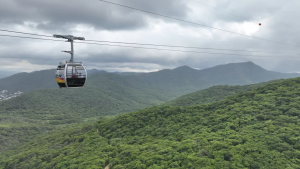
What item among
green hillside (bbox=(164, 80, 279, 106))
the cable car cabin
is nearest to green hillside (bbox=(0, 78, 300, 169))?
the cable car cabin

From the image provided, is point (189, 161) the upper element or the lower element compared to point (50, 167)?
upper

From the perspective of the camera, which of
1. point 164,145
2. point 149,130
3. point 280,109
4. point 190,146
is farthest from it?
point 149,130

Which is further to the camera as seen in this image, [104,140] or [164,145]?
[104,140]

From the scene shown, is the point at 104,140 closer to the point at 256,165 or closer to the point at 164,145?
the point at 164,145

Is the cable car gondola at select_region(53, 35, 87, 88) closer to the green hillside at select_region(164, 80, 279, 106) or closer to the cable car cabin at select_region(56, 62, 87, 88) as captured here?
the cable car cabin at select_region(56, 62, 87, 88)

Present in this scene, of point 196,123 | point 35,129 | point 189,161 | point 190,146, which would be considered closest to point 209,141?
point 190,146

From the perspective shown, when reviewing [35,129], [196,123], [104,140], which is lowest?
[35,129]

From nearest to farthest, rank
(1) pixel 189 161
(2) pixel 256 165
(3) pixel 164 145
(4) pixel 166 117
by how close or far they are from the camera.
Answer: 1. (2) pixel 256 165
2. (1) pixel 189 161
3. (3) pixel 164 145
4. (4) pixel 166 117
